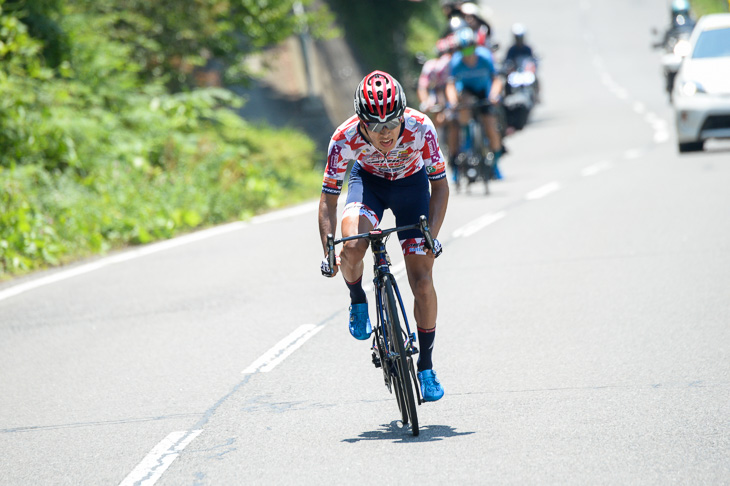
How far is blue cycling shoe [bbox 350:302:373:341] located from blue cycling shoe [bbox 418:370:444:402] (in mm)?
442

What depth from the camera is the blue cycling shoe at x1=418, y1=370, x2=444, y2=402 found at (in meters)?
6.01

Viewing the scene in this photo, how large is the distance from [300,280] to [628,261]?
10.4 feet

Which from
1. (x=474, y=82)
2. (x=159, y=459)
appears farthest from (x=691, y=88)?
(x=159, y=459)

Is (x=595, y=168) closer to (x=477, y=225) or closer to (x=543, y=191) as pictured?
(x=543, y=191)

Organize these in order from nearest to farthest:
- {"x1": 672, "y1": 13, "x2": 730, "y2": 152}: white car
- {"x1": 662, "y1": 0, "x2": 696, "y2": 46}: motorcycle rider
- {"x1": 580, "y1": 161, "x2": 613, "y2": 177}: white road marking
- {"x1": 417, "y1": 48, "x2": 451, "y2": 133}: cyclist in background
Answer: {"x1": 672, "y1": 13, "x2": 730, "y2": 152}: white car, {"x1": 417, "y1": 48, "x2": 451, "y2": 133}: cyclist in background, {"x1": 580, "y1": 161, "x2": 613, "y2": 177}: white road marking, {"x1": 662, "y1": 0, "x2": 696, "y2": 46}: motorcycle rider

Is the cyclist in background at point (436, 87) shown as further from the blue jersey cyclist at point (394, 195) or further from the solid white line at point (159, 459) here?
the solid white line at point (159, 459)

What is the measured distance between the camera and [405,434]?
5.84 m

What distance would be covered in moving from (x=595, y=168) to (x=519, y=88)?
7717 mm

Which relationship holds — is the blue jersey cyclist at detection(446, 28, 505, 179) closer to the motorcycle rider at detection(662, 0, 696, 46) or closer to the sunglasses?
the sunglasses

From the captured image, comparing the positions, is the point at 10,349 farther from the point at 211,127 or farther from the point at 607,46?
the point at 607,46

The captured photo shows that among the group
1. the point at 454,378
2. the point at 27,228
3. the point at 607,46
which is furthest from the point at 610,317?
the point at 607,46

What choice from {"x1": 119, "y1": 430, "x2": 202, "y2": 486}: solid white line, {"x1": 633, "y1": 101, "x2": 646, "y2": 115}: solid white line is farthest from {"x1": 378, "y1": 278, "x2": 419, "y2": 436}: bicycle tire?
{"x1": 633, "y1": 101, "x2": 646, "y2": 115}: solid white line

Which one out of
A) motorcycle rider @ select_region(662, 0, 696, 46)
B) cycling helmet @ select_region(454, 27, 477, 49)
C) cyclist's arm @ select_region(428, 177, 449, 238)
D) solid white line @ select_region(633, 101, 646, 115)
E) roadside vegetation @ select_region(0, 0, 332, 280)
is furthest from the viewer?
solid white line @ select_region(633, 101, 646, 115)

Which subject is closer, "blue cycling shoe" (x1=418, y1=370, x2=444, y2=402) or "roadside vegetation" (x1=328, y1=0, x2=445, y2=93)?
"blue cycling shoe" (x1=418, y1=370, x2=444, y2=402)
